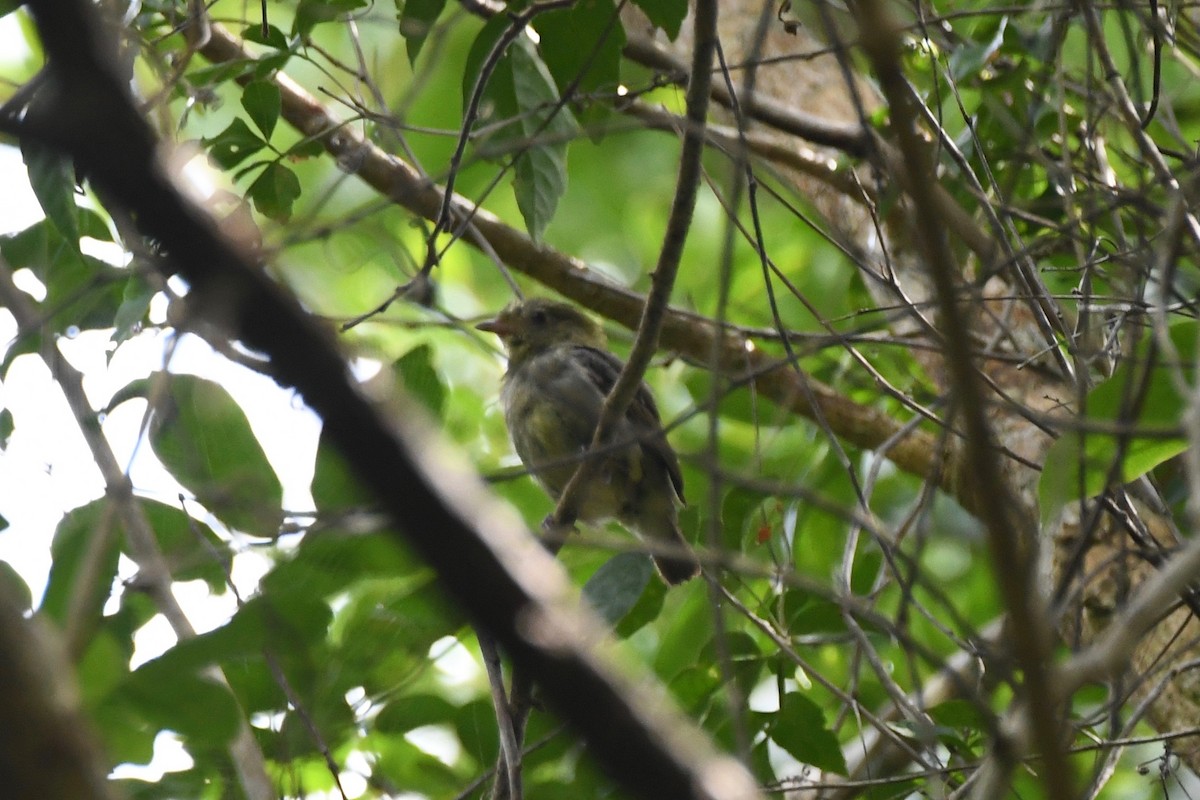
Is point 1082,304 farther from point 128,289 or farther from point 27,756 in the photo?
point 27,756

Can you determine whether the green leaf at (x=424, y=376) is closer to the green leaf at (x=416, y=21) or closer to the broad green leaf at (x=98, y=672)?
the green leaf at (x=416, y=21)

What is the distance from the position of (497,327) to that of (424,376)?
105 inches

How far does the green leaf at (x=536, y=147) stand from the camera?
3500mm

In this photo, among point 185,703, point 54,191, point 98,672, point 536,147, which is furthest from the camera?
point 536,147

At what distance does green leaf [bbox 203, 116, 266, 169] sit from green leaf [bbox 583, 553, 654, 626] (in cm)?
151

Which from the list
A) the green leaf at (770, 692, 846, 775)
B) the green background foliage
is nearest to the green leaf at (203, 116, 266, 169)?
the green background foliage

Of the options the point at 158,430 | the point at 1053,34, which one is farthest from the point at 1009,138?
the point at 158,430

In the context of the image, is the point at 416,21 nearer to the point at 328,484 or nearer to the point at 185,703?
the point at 328,484

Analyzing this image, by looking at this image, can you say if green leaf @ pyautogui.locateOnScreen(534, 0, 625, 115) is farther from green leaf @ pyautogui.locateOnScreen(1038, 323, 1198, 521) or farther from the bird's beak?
the bird's beak

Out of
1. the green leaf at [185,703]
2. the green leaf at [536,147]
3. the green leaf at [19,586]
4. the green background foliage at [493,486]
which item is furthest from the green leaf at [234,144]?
the green leaf at [185,703]

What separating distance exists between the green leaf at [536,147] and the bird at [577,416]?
5.39 ft

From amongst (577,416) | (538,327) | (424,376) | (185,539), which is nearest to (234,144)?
(424,376)

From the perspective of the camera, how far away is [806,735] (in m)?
3.49

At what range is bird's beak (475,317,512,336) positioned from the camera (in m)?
5.82
